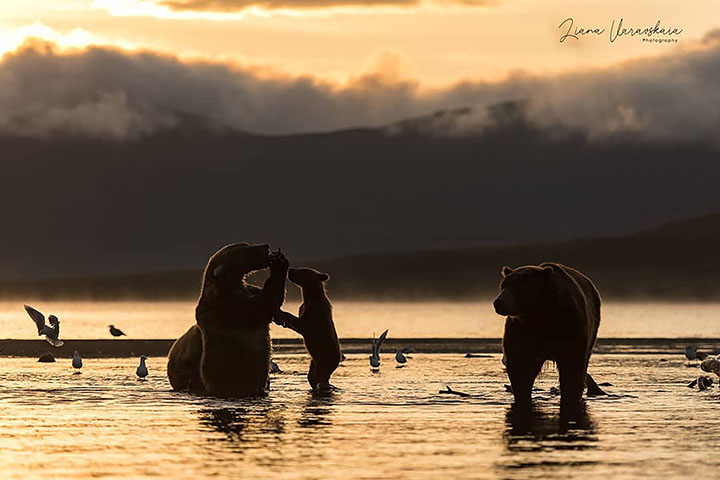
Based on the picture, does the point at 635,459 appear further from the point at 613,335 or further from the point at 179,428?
the point at 613,335

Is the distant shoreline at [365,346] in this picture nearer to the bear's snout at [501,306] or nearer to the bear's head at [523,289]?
the bear's head at [523,289]

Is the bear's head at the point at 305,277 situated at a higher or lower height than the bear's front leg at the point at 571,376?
higher

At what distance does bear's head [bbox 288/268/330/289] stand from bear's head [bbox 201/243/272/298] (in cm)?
174

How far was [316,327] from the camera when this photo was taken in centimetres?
2533

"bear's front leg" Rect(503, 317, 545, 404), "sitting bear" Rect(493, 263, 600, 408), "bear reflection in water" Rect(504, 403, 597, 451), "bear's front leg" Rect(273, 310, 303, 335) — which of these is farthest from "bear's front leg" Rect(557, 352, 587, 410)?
"bear's front leg" Rect(273, 310, 303, 335)

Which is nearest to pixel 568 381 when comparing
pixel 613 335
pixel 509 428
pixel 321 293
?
pixel 509 428

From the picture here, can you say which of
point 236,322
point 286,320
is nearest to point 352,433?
point 236,322

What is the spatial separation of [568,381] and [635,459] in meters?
6.12

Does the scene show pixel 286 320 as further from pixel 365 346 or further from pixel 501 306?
pixel 365 346

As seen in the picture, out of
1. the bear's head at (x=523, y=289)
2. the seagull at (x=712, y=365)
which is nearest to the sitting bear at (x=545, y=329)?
the bear's head at (x=523, y=289)

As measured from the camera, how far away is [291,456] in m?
16.1

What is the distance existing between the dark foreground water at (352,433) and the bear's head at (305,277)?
171 centimetres

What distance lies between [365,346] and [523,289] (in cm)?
2904

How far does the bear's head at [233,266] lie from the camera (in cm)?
2338
